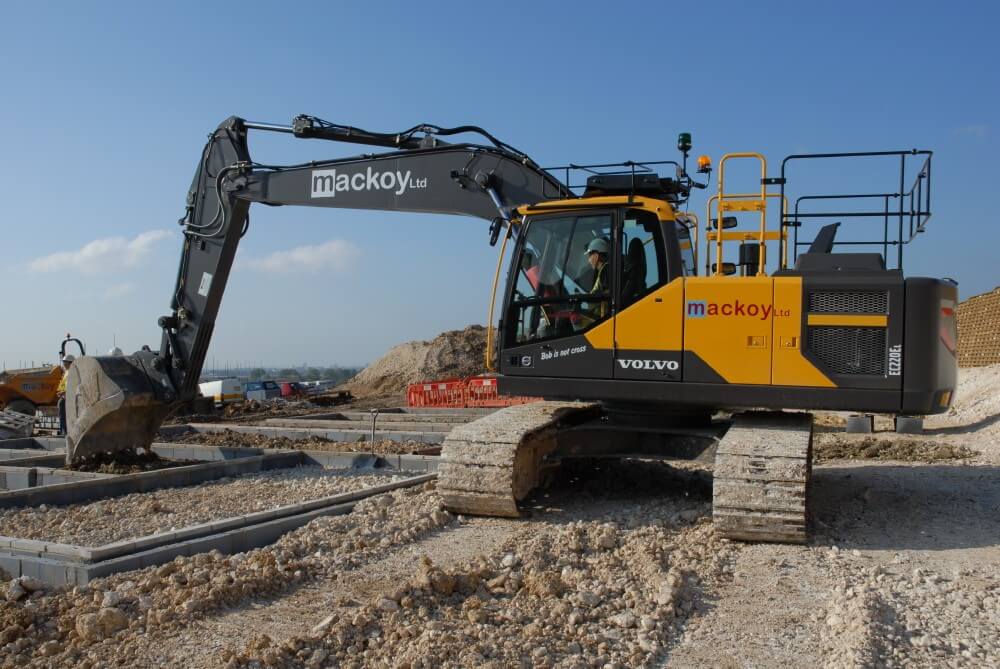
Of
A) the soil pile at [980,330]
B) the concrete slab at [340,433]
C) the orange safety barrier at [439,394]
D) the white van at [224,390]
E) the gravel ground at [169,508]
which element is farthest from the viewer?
the white van at [224,390]

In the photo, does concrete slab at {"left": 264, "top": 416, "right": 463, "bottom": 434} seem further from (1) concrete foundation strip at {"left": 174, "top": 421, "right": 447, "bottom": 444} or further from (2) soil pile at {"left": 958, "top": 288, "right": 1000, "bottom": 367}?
(2) soil pile at {"left": 958, "top": 288, "right": 1000, "bottom": 367}

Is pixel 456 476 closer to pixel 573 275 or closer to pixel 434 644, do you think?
pixel 573 275

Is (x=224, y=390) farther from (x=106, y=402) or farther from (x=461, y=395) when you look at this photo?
(x=106, y=402)

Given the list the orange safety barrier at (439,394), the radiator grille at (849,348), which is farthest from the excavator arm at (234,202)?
the orange safety barrier at (439,394)

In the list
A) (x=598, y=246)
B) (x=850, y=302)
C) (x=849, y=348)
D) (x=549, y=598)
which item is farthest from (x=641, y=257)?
(x=549, y=598)

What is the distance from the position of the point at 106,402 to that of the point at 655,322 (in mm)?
6336

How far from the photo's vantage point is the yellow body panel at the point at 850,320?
640 cm

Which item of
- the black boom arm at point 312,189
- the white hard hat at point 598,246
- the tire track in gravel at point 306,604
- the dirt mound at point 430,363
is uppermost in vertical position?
the black boom arm at point 312,189

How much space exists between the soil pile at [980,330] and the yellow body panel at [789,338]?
16628mm

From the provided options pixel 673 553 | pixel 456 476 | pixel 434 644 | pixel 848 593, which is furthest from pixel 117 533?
pixel 848 593

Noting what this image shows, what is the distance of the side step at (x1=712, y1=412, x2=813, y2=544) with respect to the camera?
6059 mm

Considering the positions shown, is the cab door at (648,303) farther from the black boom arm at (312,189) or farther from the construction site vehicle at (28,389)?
the construction site vehicle at (28,389)

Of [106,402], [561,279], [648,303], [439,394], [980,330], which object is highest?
[980,330]

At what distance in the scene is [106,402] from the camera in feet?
31.0
